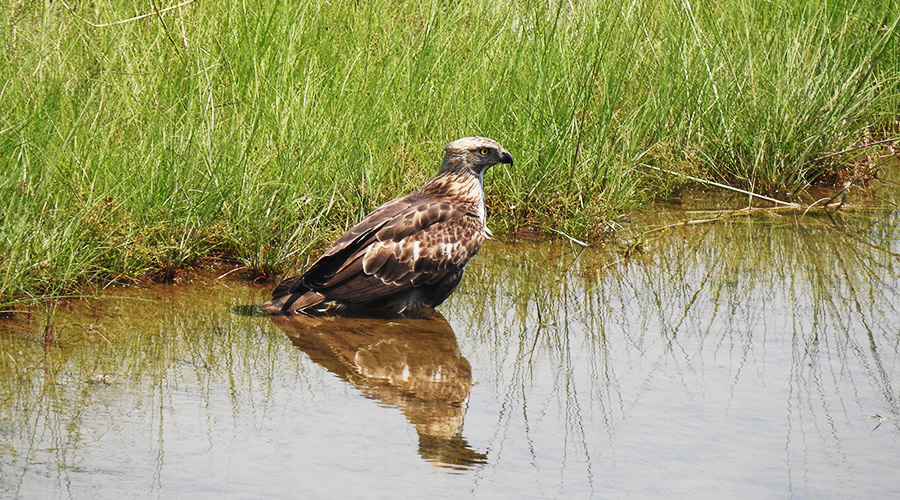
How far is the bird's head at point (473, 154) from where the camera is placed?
671 cm

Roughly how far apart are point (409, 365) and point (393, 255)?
985 millimetres

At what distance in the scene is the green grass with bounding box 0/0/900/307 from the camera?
6168 millimetres

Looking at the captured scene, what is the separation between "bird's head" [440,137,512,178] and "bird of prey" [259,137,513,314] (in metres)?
0.30

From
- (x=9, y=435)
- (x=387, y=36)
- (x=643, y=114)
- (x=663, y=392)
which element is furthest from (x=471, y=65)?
(x=9, y=435)

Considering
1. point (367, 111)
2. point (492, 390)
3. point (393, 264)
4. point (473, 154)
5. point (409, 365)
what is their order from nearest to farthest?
point (492, 390), point (409, 365), point (393, 264), point (473, 154), point (367, 111)

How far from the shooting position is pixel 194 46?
7344 millimetres

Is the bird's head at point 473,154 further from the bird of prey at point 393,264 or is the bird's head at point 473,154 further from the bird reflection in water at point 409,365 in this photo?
the bird reflection in water at point 409,365

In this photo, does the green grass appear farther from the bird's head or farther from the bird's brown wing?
the bird's head

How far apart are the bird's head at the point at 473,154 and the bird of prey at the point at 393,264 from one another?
30cm

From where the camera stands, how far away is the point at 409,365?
5340 millimetres

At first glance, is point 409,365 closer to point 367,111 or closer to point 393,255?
point 393,255

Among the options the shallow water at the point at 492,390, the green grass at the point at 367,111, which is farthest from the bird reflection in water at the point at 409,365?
the green grass at the point at 367,111

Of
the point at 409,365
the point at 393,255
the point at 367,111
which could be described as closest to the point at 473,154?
the point at 393,255

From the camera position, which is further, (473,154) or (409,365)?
(473,154)
